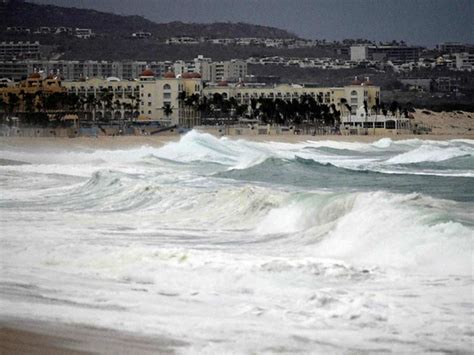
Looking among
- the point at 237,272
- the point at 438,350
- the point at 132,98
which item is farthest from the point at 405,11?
the point at 132,98

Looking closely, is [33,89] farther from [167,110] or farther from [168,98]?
[168,98]

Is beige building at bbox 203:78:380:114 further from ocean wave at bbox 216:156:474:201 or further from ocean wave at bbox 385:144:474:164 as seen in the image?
ocean wave at bbox 216:156:474:201

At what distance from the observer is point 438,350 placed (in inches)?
165

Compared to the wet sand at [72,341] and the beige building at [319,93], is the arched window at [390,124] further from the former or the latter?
the wet sand at [72,341]

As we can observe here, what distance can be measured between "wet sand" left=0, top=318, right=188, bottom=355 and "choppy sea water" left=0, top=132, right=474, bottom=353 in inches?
3.8

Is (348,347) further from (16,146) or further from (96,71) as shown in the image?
(96,71)

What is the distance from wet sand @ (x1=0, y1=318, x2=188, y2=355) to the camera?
13.8ft

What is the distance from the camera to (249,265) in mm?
5980

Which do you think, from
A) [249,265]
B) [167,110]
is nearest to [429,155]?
[249,265]

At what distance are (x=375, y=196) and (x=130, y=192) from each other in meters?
3.54

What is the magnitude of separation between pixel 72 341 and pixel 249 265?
1.81 metres

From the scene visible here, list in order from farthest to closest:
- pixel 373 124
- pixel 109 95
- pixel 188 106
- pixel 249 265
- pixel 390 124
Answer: pixel 109 95 < pixel 188 106 < pixel 373 124 < pixel 390 124 < pixel 249 265

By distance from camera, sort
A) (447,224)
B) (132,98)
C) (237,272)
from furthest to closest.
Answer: (132,98), (447,224), (237,272)

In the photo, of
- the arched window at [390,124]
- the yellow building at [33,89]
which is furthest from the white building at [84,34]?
the arched window at [390,124]
